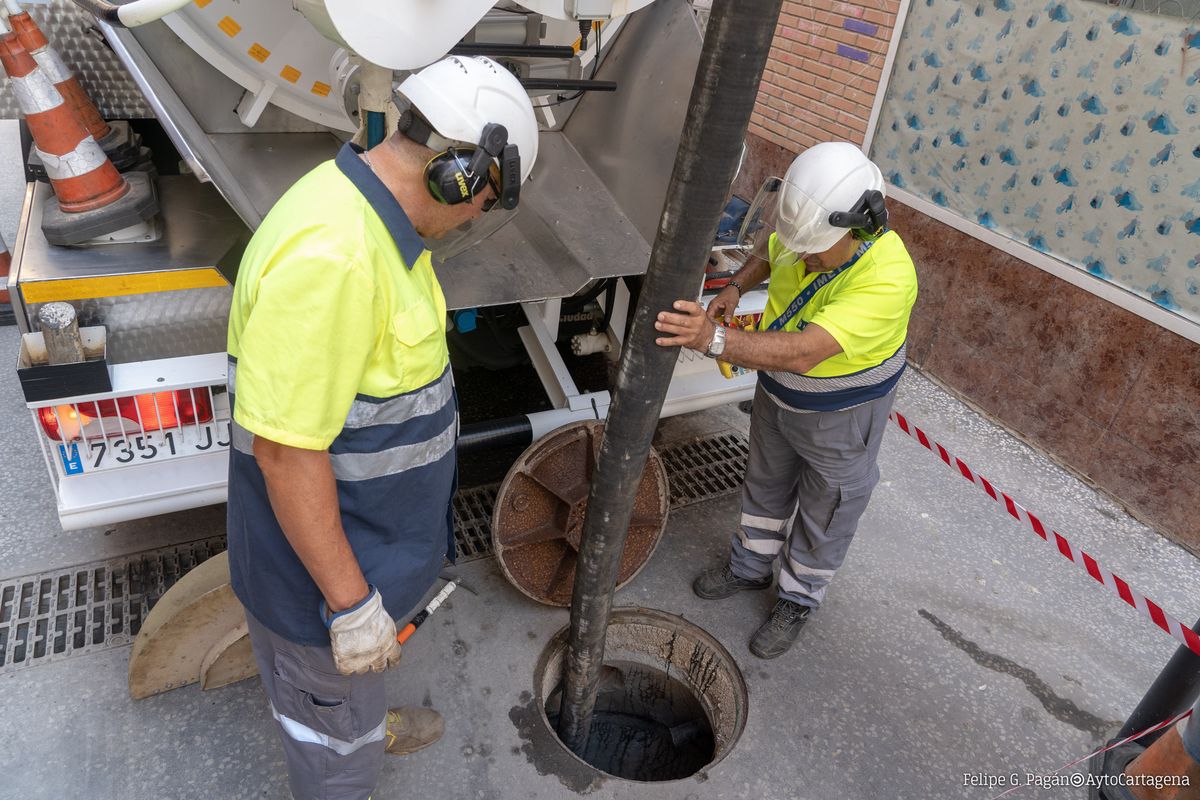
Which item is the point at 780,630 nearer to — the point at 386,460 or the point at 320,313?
the point at 386,460

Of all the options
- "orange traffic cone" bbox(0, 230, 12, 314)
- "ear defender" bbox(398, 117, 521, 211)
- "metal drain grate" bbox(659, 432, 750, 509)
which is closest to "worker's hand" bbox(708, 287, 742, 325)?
"metal drain grate" bbox(659, 432, 750, 509)

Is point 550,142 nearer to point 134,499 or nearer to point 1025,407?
point 134,499

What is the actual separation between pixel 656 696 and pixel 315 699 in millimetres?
1459

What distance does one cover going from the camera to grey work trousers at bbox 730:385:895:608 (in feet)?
8.34

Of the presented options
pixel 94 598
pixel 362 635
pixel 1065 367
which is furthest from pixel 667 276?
pixel 1065 367

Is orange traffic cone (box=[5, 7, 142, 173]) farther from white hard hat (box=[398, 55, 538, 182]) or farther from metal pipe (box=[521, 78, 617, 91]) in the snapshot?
white hard hat (box=[398, 55, 538, 182])

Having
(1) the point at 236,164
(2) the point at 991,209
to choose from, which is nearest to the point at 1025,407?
(2) the point at 991,209

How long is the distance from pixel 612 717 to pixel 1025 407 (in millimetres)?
2637

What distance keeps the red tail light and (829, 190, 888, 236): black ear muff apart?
1749 mm

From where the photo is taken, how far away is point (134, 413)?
2.09 metres

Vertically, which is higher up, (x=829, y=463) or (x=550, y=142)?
(x=550, y=142)

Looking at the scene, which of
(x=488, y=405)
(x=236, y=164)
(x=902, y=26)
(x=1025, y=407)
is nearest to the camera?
(x=236, y=164)

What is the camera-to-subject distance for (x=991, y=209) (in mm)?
4105

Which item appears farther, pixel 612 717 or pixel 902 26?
pixel 902 26
